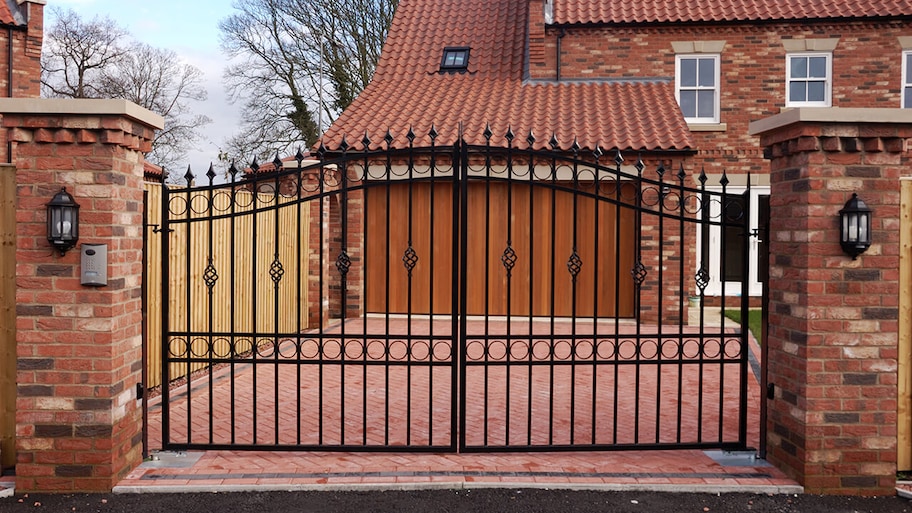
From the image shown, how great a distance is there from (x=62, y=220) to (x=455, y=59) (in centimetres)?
1320

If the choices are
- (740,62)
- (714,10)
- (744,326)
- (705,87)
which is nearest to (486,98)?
(705,87)

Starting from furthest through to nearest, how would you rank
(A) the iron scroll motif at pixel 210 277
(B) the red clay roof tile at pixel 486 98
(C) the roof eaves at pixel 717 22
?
(C) the roof eaves at pixel 717 22 < (B) the red clay roof tile at pixel 486 98 < (A) the iron scroll motif at pixel 210 277

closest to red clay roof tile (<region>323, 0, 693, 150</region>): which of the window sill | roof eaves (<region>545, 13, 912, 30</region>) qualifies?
the window sill

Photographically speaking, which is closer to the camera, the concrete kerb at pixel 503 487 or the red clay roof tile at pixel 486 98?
the concrete kerb at pixel 503 487

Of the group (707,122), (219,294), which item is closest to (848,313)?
(219,294)

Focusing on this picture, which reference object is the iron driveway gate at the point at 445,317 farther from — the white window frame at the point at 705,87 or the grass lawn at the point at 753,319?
the white window frame at the point at 705,87

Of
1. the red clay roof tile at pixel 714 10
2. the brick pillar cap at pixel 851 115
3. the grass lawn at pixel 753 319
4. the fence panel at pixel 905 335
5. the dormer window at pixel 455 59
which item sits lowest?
the grass lawn at pixel 753 319

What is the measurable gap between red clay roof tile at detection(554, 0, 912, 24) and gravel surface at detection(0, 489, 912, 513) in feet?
40.2

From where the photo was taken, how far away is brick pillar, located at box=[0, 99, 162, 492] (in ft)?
14.8

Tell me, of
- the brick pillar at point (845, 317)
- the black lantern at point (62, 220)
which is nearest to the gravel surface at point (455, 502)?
the brick pillar at point (845, 317)

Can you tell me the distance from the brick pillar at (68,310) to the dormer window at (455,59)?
12.4m

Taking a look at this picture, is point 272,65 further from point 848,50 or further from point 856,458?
point 856,458

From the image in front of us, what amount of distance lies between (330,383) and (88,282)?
12.3 feet

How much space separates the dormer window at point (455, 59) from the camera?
53.8 ft
